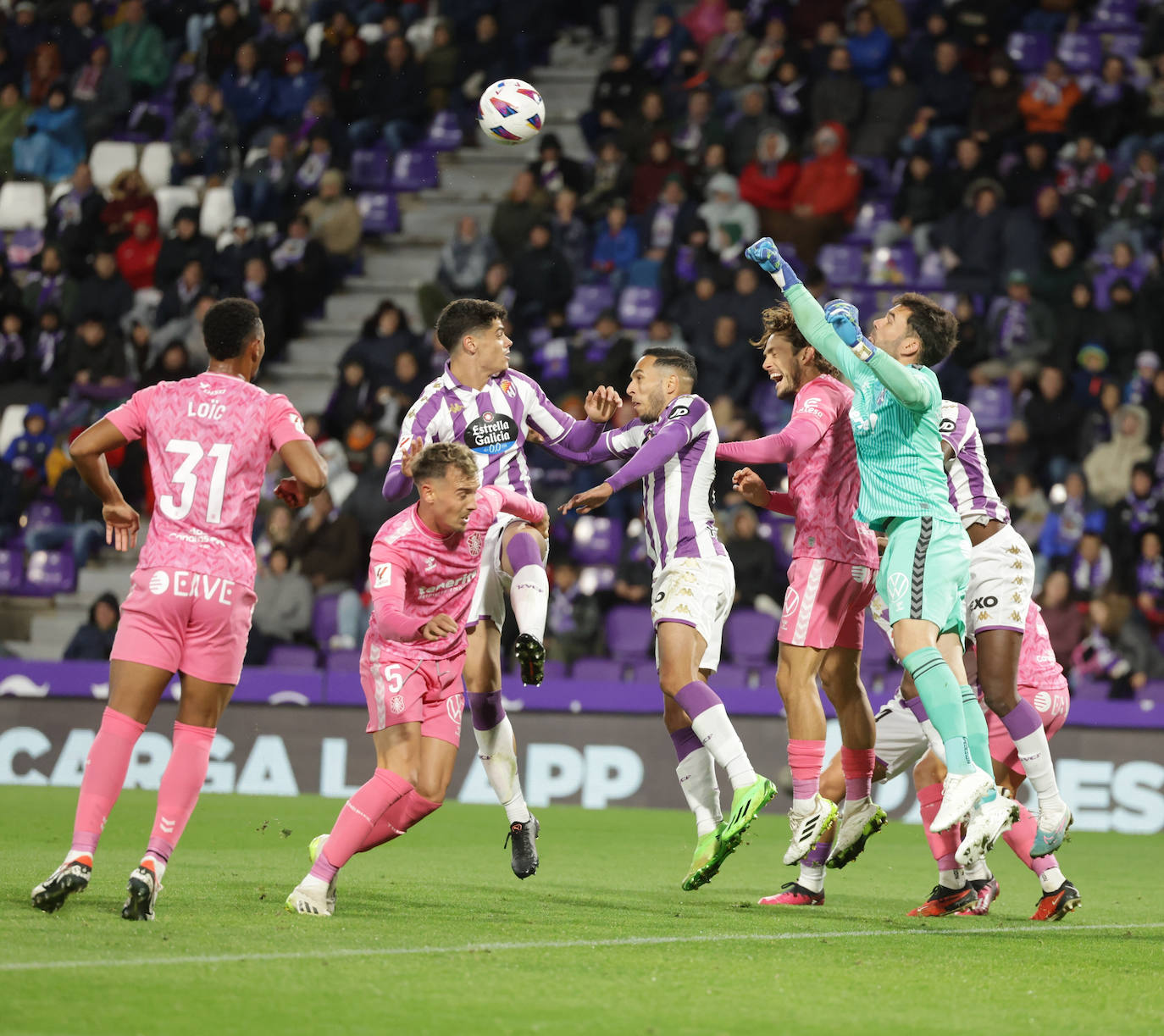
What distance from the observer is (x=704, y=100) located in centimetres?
1869

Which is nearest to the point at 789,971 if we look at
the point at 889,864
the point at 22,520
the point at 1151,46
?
the point at 889,864

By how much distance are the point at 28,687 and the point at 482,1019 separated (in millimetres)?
11290

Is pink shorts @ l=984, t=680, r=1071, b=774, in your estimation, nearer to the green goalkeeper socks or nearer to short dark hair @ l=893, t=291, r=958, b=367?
the green goalkeeper socks

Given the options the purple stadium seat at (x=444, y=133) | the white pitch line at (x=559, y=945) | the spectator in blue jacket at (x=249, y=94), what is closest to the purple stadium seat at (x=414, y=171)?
the purple stadium seat at (x=444, y=133)

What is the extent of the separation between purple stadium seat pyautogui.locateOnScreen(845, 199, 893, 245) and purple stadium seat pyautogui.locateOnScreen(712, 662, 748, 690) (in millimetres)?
5737

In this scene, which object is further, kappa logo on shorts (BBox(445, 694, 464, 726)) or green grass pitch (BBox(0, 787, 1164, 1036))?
kappa logo on shorts (BBox(445, 694, 464, 726))

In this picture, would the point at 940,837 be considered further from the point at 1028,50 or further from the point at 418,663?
the point at 1028,50

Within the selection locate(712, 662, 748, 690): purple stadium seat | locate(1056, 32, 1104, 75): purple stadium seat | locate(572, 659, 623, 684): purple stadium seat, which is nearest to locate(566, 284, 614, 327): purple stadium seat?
locate(572, 659, 623, 684): purple stadium seat

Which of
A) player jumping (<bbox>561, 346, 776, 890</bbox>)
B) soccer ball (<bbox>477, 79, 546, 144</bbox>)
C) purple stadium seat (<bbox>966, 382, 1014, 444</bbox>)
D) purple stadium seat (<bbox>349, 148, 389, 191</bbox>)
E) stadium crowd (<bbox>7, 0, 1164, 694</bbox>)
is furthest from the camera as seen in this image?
purple stadium seat (<bbox>349, 148, 389, 191</bbox>)

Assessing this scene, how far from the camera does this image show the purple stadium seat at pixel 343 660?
1498 cm

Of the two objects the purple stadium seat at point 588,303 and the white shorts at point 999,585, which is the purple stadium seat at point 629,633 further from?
the white shorts at point 999,585

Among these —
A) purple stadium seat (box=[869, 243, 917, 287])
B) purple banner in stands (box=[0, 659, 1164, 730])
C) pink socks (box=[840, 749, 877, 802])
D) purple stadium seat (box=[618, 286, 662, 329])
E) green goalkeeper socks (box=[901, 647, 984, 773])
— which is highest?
purple stadium seat (box=[869, 243, 917, 287])

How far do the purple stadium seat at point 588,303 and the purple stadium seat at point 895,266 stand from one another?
2.74 metres

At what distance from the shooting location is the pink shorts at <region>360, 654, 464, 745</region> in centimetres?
658
